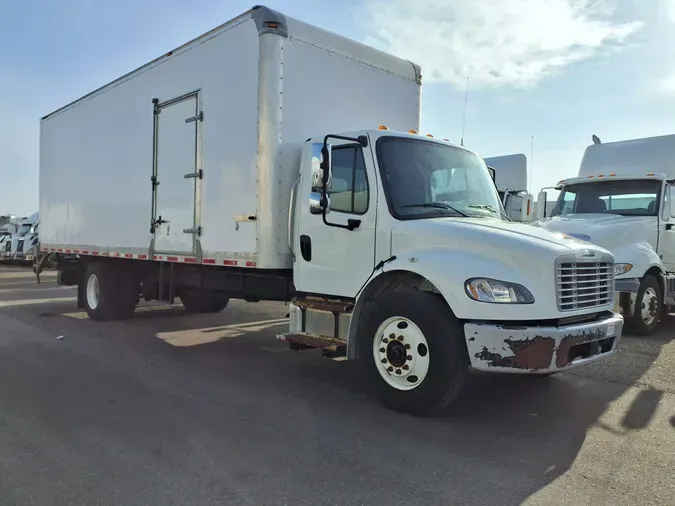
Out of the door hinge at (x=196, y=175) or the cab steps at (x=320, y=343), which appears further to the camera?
the door hinge at (x=196, y=175)

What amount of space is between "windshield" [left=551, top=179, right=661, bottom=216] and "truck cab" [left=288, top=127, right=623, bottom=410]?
14.6 feet

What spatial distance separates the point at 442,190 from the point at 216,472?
3.25 meters

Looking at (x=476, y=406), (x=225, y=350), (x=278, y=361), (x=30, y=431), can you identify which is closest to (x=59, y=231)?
(x=225, y=350)

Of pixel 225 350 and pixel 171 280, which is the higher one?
pixel 171 280

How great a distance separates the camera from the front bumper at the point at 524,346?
4.24 m

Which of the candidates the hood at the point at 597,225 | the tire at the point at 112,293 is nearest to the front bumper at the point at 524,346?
the hood at the point at 597,225

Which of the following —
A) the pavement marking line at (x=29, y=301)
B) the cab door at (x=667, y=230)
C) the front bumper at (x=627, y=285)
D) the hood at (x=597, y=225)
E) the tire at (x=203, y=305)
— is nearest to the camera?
the front bumper at (x=627, y=285)

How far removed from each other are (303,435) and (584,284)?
8.56 ft

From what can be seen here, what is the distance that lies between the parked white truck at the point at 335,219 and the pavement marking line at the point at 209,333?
2.09 feet

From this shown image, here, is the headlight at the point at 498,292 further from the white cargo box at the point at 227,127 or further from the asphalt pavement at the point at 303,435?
the white cargo box at the point at 227,127

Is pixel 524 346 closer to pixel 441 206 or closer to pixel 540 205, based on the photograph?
pixel 441 206

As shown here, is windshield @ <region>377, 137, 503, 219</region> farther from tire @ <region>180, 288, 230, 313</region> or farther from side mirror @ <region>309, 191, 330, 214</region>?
tire @ <region>180, 288, 230, 313</region>

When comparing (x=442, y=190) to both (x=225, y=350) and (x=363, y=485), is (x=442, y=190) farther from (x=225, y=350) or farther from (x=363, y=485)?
(x=225, y=350)

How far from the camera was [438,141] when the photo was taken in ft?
19.1
